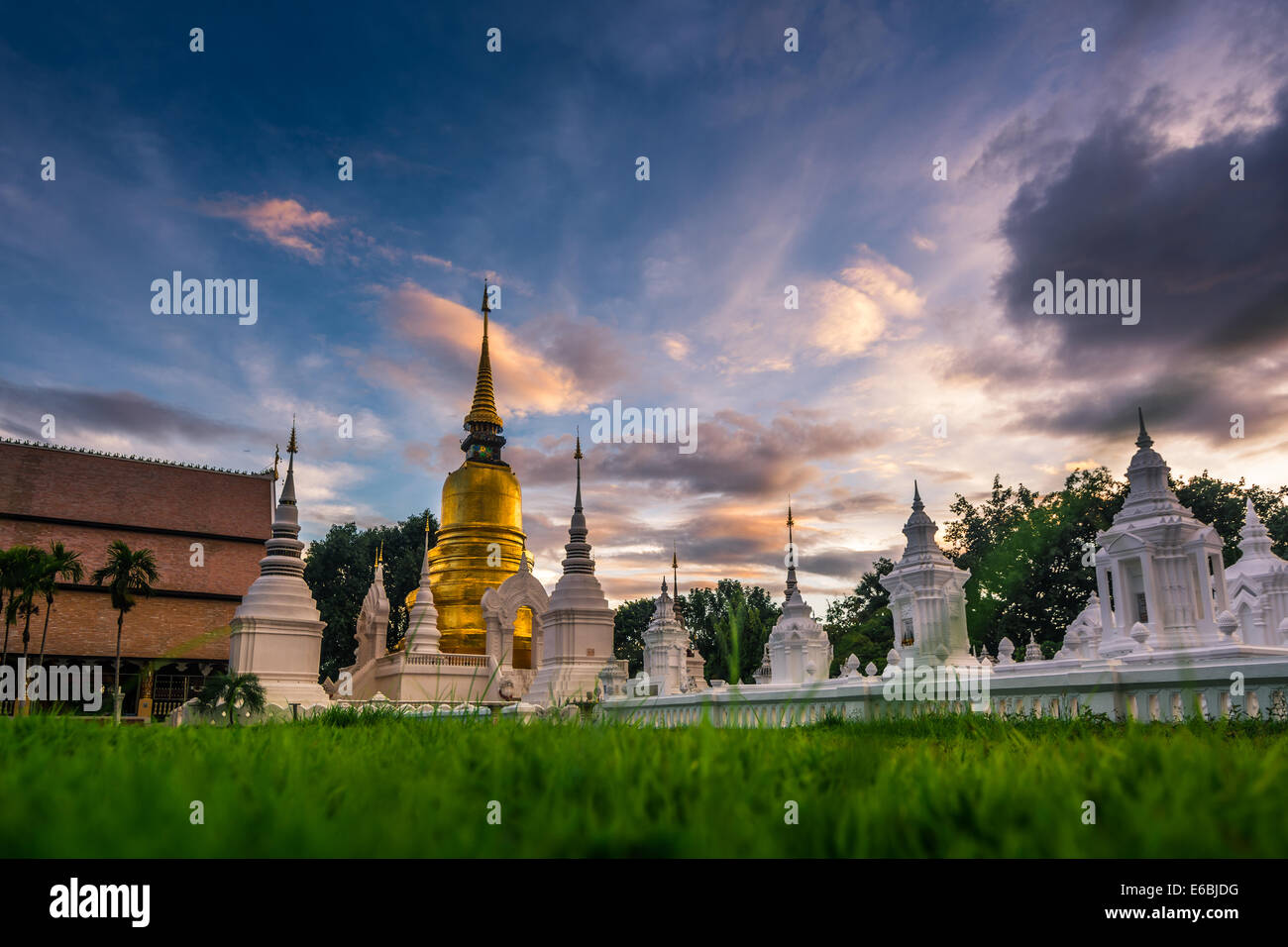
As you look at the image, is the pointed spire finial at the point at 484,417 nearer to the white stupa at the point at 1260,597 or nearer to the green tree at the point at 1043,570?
the green tree at the point at 1043,570

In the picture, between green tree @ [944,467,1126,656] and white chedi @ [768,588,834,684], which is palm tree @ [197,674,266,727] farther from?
green tree @ [944,467,1126,656]

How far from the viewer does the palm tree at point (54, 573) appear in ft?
85.5

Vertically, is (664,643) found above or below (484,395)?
below

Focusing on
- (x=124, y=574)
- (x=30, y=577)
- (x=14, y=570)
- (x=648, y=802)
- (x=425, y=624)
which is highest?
(x=14, y=570)

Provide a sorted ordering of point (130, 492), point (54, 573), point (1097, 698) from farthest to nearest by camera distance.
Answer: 1. point (130, 492)
2. point (54, 573)
3. point (1097, 698)

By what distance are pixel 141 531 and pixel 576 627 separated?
21.2 meters

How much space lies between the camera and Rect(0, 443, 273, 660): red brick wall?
30219 mm

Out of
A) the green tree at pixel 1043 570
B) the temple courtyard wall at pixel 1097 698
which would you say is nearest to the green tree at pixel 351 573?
the green tree at pixel 1043 570

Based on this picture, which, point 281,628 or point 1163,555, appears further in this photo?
point 281,628

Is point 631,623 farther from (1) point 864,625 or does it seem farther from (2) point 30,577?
(2) point 30,577

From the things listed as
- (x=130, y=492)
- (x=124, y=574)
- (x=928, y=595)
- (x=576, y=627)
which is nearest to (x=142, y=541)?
(x=130, y=492)

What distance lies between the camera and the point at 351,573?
5094 centimetres
